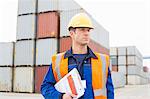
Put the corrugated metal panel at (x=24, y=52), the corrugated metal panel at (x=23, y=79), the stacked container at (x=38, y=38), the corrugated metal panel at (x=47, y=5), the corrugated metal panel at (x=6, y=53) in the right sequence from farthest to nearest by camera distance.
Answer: the corrugated metal panel at (x=6, y=53) → the corrugated metal panel at (x=24, y=52) → the corrugated metal panel at (x=47, y=5) → the corrugated metal panel at (x=23, y=79) → the stacked container at (x=38, y=38)

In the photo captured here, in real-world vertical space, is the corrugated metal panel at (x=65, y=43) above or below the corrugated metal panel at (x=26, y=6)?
below

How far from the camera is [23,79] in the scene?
2139 cm

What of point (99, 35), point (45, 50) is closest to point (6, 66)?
point (45, 50)

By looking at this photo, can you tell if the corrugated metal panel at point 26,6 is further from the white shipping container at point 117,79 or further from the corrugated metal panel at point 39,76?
the white shipping container at point 117,79

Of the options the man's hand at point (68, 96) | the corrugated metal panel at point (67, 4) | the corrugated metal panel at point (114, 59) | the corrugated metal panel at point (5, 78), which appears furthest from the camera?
the corrugated metal panel at point (114, 59)

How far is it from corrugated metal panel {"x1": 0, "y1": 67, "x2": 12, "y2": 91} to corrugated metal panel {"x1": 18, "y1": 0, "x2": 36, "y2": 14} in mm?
4354

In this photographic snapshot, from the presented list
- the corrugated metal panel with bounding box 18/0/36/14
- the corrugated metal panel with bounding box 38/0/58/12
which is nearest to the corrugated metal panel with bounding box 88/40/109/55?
the corrugated metal panel with bounding box 38/0/58/12

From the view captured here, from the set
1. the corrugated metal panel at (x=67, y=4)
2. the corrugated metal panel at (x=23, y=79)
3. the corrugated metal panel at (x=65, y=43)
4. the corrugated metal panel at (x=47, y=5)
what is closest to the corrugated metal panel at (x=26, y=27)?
the corrugated metal panel at (x=47, y=5)

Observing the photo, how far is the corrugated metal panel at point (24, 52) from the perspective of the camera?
21431 millimetres

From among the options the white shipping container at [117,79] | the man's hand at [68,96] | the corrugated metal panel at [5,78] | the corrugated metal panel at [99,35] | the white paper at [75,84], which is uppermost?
the corrugated metal panel at [99,35]

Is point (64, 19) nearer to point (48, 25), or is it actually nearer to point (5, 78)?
point (48, 25)

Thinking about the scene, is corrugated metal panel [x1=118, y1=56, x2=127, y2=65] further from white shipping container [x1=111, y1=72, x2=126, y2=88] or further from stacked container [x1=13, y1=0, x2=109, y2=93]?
stacked container [x1=13, y1=0, x2=109, y2=93]

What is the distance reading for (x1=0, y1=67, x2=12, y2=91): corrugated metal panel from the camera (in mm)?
21995

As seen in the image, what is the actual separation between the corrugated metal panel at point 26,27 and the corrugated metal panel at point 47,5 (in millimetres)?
838
